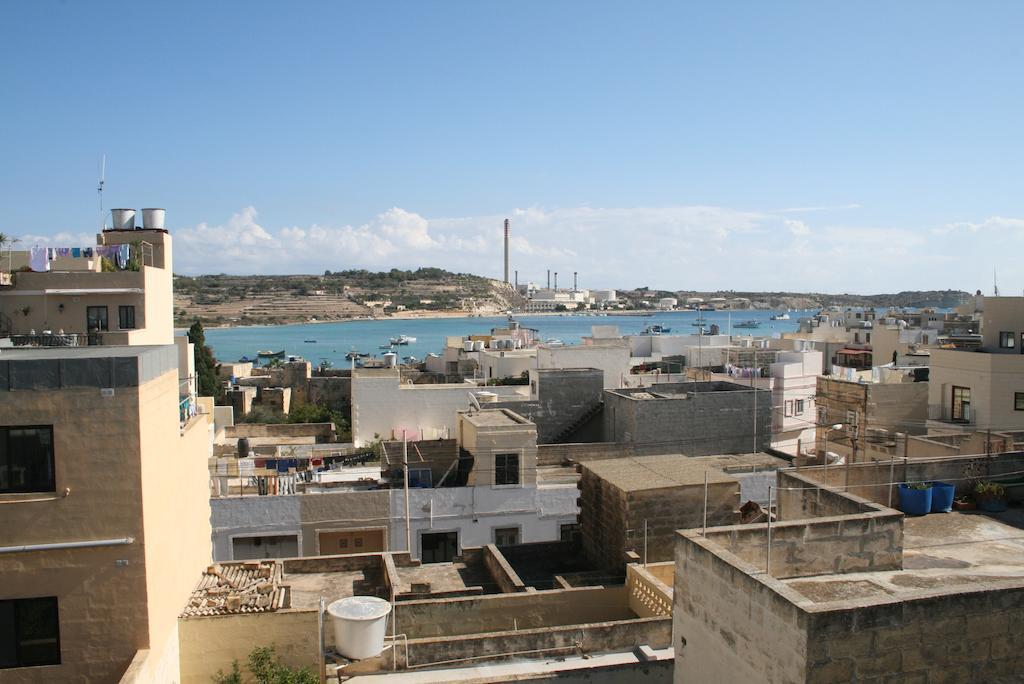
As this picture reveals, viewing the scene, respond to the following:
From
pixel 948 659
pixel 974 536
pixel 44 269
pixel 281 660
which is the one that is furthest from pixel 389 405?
pixel 948 659

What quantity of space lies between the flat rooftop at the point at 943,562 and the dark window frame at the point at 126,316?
64.0ft

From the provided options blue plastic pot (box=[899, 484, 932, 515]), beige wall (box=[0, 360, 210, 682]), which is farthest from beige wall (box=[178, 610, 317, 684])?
blue plastic pot (box=[899, 484, 932, 515])

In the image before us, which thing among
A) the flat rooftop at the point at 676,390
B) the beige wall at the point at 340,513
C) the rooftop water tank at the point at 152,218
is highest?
the rooftop water tank at the point at 152,218

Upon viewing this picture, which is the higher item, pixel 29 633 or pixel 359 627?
pixel 29 633

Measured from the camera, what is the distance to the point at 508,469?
21.5m

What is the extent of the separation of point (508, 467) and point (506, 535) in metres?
1.83

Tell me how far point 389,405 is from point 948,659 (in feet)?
89.3

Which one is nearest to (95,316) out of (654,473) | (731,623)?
(654,473)

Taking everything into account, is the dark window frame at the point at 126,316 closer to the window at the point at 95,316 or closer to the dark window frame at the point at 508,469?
the window at the point at 95,316

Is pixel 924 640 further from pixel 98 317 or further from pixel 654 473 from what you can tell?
pixel 98 317

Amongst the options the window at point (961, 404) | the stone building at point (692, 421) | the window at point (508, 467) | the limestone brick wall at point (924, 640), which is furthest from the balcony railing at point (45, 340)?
the window at point (961, 404)

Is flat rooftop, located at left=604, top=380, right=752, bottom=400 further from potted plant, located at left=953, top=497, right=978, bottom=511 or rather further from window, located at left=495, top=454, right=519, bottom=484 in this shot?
potted plant, located at left=953, top=497, right=978, bottom=511

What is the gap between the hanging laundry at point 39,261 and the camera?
21.8 metres

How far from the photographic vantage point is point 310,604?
13.1m
